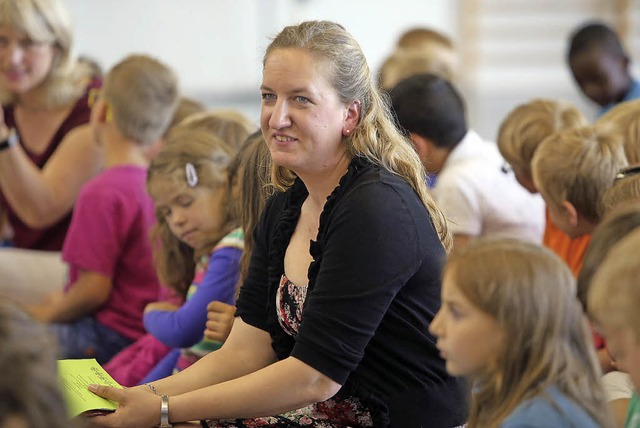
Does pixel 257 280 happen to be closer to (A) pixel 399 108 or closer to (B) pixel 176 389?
(B) pixel 176 389

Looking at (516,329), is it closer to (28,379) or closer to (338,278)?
(338,278)

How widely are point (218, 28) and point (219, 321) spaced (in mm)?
4205

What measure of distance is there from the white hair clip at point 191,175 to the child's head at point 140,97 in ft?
2.17

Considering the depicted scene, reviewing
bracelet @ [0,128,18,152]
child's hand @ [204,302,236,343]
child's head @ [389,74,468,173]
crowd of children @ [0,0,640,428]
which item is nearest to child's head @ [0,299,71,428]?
crowd of children @ [0,0,640,428]

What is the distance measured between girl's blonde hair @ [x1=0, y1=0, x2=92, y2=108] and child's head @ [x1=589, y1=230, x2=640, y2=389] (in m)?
2.68

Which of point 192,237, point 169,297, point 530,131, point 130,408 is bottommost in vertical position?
point 169,297

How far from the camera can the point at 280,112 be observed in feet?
5.88

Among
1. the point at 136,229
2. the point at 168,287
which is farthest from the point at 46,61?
the point at 168,287

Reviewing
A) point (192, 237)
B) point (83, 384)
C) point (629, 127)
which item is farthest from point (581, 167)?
point (83, 384)

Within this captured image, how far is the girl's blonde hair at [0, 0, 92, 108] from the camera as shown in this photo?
3393mm

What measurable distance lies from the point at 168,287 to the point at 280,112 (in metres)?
0.97

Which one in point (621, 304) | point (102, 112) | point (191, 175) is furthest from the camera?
point (102, 112)

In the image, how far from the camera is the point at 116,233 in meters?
2.96

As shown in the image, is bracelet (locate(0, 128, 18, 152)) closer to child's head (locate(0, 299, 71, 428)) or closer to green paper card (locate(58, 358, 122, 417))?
green paper card (locate(58, 358, 122, 417))
